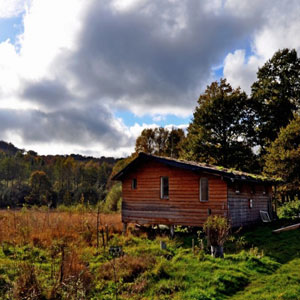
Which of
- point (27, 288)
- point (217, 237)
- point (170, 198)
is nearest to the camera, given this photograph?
point (27, 288)

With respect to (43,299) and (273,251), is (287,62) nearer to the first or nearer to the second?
(273,251)

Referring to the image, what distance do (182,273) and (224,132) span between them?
2610cm

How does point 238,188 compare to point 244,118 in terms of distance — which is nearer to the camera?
point 238,188

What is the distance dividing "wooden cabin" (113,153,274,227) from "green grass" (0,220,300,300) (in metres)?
3.76

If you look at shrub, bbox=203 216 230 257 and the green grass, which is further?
shrub, bbox=203 216 230 257

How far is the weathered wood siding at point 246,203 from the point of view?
18.0 meters

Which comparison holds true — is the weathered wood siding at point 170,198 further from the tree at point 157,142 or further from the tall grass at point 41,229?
the tree at point 157,142

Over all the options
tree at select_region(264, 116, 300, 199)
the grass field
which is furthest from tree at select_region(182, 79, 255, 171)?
the grass field

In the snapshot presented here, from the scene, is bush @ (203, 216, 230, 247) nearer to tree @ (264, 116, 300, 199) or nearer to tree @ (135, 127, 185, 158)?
tree @ (264, 116, 300, 199)

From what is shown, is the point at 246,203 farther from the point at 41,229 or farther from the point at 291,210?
the point at 41,229

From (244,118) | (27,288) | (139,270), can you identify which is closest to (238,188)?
(139,270)

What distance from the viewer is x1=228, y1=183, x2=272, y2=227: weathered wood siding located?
1805cm

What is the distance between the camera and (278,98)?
3516 cm

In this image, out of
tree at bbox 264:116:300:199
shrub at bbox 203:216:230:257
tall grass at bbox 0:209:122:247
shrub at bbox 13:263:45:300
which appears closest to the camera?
shrub at bbox 13:263:45:300
